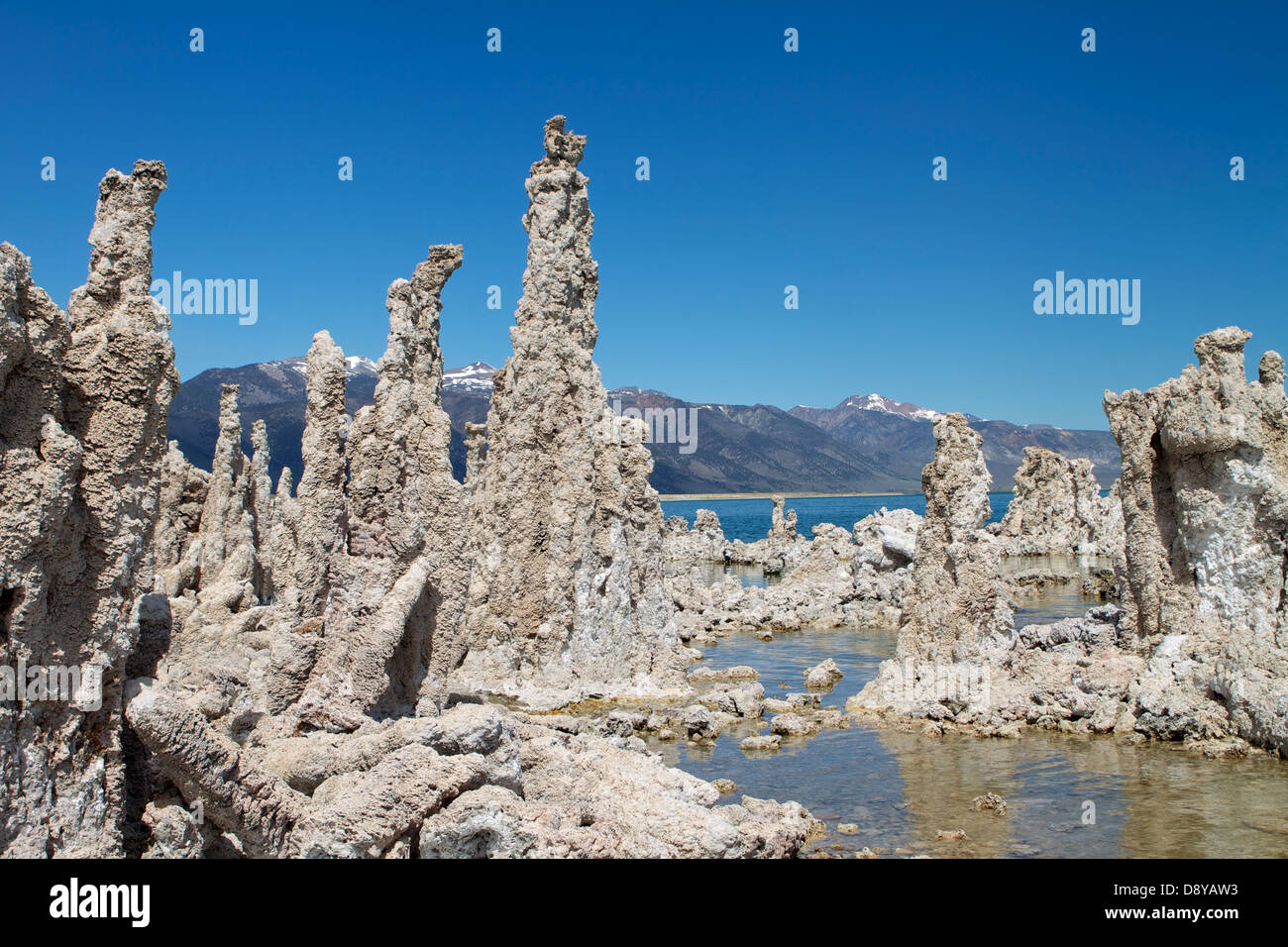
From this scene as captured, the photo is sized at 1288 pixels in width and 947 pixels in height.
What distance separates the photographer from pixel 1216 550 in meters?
15.8

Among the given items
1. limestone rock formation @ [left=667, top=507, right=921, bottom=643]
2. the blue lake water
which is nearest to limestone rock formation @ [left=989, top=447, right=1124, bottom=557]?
limestone rock formation @ [left=667, top=507, right=921, bottom=643]

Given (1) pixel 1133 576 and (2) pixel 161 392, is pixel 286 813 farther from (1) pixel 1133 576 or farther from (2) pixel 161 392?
(1) pixel 1133 576

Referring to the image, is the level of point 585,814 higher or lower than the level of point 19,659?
lower

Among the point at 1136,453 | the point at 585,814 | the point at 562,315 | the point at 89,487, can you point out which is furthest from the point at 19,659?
the point at 1136,453

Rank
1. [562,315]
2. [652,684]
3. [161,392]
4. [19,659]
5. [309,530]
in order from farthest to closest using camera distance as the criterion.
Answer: [562,315] → [652,684] → [309,530] → [161,392] → [19,659]

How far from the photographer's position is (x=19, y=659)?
19.1 feet

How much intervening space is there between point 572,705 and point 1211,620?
34.1 ft

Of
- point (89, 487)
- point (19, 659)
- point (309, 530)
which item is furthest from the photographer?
point (309, 530)

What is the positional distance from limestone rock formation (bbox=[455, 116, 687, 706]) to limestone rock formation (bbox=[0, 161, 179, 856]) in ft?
38.5

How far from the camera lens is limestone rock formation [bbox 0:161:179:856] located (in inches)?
228

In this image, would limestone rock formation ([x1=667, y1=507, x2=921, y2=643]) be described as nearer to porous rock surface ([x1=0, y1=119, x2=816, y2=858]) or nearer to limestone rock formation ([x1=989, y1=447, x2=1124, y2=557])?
porous rock surface ([x1=0, y1=119, x2=816, y2=858])

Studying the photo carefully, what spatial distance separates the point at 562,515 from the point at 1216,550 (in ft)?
35.9

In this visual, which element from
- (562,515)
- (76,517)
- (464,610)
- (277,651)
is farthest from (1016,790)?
(76,517)

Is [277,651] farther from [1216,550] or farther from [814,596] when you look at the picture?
[814,596]
